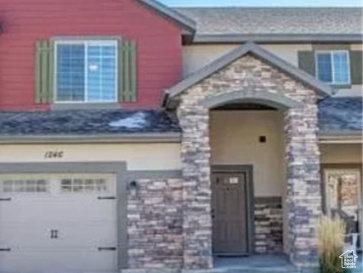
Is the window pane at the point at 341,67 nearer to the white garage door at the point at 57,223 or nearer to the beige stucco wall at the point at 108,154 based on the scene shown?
the beige stucco wall at the point at 108,154

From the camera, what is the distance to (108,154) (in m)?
14.4

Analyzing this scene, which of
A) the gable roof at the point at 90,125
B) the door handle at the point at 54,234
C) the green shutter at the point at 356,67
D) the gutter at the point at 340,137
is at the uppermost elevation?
the green shutter at the point at 356,67

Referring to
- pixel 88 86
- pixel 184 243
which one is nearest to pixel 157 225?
pixel 184 243

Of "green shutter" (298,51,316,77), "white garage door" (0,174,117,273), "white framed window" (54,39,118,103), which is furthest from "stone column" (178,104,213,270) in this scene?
"green shutter" (298,51,316,77)

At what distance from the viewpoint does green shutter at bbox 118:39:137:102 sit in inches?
639

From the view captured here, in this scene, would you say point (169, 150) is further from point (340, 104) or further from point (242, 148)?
point (340, 104)

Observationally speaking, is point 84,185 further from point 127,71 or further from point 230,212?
point 230,212

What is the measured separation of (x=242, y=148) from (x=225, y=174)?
0.80 meters

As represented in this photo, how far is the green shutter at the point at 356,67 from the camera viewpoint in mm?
17672

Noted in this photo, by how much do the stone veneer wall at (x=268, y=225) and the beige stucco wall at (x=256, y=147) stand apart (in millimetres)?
281

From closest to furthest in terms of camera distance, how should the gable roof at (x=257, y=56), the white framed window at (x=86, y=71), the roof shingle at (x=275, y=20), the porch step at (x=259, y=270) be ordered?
the porch step at (x=259, y=270) < the gable roof at (x=257, y=56) < the white framed window at (x=86, y=71) < the roof shingle at (x=275, y=20)

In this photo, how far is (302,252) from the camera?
13828 millimetres

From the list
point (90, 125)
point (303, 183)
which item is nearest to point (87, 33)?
point (90, 125)

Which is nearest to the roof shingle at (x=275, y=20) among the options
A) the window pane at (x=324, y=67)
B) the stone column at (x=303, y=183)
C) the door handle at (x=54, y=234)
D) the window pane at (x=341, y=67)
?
the window pane at (x=341, y=67)
